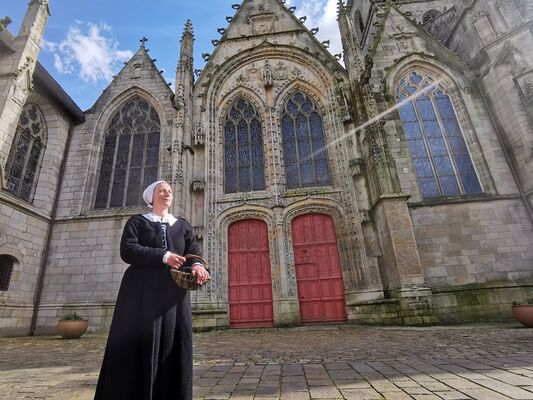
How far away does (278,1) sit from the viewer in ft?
45.5

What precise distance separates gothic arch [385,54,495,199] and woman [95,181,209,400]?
946cm

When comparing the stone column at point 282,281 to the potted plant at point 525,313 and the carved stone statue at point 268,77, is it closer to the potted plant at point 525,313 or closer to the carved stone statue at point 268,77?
the carved stone statue at point 268,77

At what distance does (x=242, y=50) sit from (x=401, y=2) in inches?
496

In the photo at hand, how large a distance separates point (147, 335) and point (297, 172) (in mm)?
9643

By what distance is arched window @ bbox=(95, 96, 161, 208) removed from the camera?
11.4 metres

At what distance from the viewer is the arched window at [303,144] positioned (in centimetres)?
1106

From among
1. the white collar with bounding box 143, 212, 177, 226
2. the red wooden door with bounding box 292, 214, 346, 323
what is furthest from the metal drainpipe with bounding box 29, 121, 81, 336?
the white collar with bounding box 143, 212, 177, 226

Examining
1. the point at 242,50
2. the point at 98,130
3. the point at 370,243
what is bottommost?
the point at 370,243

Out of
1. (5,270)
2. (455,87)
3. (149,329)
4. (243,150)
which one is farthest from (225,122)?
(149,329)

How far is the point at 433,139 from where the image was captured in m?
10.5

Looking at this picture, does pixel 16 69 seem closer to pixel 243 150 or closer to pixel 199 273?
pixel 243 150

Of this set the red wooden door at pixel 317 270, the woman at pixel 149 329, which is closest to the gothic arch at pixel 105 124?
the red wooden door at pixel 317 270

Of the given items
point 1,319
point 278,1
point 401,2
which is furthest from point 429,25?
point 1,319

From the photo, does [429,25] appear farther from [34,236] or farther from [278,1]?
[34,236]
